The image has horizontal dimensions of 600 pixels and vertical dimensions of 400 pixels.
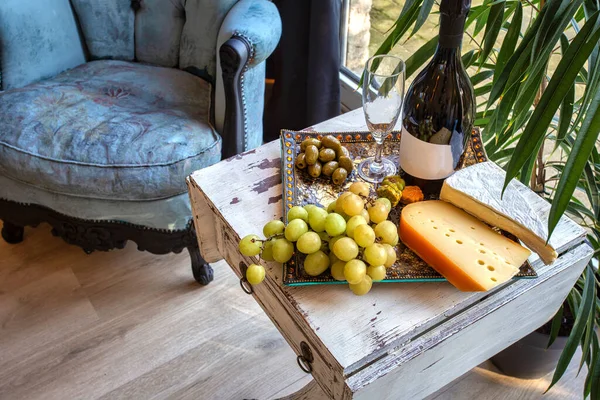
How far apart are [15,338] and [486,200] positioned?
1275 millimetres

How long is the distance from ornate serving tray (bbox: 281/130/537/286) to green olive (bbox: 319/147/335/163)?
0.12 ft

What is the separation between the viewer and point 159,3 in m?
1.70

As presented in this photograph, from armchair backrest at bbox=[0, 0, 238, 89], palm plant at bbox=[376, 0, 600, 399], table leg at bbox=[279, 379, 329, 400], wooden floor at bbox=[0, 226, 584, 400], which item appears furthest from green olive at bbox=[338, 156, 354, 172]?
armchair backrest at bbox=[0, 0, 238, 89]

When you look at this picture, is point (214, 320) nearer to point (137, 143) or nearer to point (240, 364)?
point (240, 364)

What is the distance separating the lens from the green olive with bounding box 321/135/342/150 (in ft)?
3.48

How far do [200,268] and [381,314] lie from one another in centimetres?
88

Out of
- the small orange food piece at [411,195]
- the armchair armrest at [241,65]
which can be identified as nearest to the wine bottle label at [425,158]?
the small orange food piece at [411,195]

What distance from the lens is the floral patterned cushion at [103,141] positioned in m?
1.38

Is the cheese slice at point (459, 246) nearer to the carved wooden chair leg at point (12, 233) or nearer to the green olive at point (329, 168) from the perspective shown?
the green olive at point (329, 168)

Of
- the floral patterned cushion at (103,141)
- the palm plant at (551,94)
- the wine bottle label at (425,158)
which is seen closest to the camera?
the palm plant at (551,94)

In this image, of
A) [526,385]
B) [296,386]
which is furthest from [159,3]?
[526,385]

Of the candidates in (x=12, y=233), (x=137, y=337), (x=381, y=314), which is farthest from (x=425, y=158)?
(x=12, y=233)

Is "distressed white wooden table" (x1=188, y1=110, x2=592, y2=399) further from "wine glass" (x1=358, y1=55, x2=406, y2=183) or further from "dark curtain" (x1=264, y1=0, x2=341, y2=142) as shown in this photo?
"dark curtain" (x1=264, y1=0, x2=341, y2=142)

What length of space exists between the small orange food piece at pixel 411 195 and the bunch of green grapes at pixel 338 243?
103 mm
